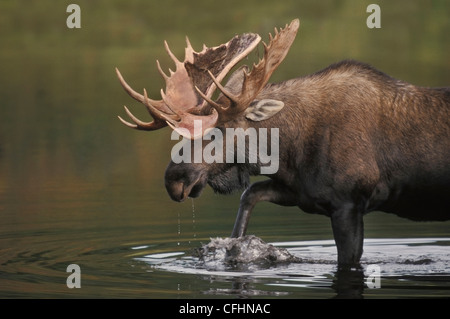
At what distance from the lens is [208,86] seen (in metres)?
13.2

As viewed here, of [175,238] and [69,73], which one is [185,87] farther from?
[69,73]

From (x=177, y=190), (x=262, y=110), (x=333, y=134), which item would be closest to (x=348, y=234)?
(x=333, y=134)

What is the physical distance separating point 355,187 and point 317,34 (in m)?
32.3

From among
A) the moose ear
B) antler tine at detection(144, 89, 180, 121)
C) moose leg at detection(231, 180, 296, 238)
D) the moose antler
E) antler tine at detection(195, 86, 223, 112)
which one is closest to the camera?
antler tine at detection(195, 86, 223, 112)

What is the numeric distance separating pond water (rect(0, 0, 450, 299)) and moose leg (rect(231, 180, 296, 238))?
34 centimetres

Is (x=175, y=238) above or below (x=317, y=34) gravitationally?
below

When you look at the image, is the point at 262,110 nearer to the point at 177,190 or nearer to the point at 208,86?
the point at 208,86

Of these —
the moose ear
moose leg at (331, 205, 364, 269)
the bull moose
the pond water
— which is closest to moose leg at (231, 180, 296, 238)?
the bull moose

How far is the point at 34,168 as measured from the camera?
23750 millimetres

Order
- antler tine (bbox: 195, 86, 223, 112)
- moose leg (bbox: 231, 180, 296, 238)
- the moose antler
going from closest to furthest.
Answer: antler tine (bbox: 195, 86, 223, 112) → the moose antler → moose leg (bbox: 231, 180, 296, 238)

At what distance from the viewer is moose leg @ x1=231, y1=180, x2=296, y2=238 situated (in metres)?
13.2

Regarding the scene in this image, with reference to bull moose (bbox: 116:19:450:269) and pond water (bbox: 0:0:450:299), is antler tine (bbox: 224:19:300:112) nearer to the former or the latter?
bull moose (bbox: 116:19:450:269)

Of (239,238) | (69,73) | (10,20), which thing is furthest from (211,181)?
(10,20)
